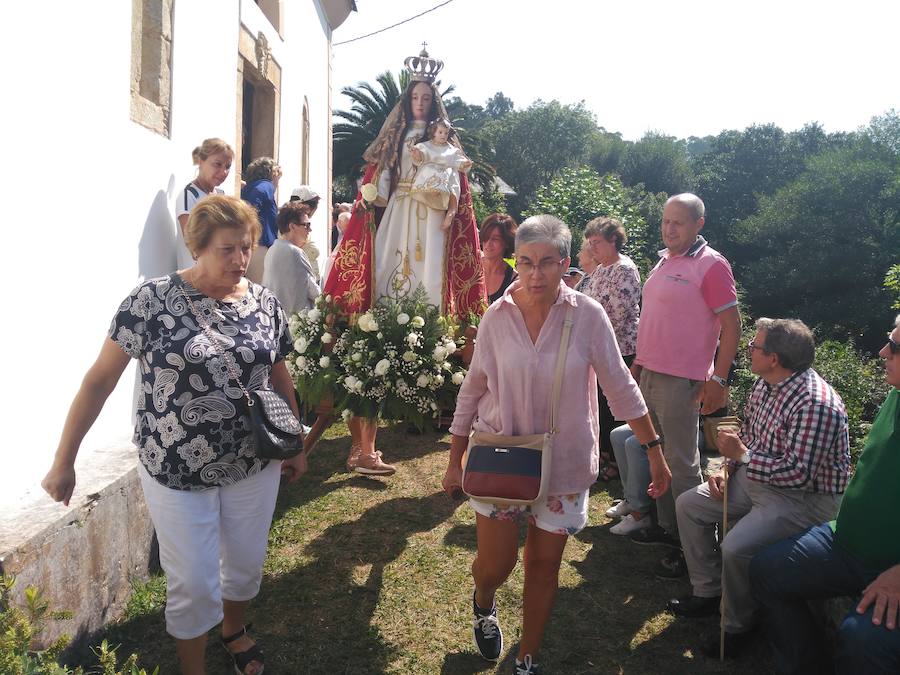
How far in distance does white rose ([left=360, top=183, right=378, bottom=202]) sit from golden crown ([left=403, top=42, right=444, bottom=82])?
28.0 inches

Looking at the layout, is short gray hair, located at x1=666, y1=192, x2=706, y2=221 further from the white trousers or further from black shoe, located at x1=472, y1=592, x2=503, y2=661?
the white trousers

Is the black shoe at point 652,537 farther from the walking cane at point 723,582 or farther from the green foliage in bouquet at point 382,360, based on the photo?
the green foliage in bouquet at point 382,360

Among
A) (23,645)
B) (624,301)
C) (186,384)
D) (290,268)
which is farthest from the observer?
Answer: (290,268)

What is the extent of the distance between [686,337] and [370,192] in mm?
2082

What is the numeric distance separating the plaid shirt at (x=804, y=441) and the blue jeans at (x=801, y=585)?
0.74 feet

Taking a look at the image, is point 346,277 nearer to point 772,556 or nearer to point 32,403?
point 32,403

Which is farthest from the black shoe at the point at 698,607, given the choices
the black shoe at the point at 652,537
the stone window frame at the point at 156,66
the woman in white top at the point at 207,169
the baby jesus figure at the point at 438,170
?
the stone window frame at the point at 156,66

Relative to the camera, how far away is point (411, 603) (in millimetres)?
3852

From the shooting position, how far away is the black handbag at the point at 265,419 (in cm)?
276

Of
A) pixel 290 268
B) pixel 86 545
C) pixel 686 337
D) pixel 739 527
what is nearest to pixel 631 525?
pixel 686 337

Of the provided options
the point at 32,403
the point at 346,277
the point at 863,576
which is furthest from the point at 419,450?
the point at 863,576

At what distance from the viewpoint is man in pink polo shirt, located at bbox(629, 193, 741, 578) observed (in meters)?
4.21

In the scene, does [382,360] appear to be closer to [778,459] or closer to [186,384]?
[186,384]

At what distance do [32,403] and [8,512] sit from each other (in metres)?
0.54
